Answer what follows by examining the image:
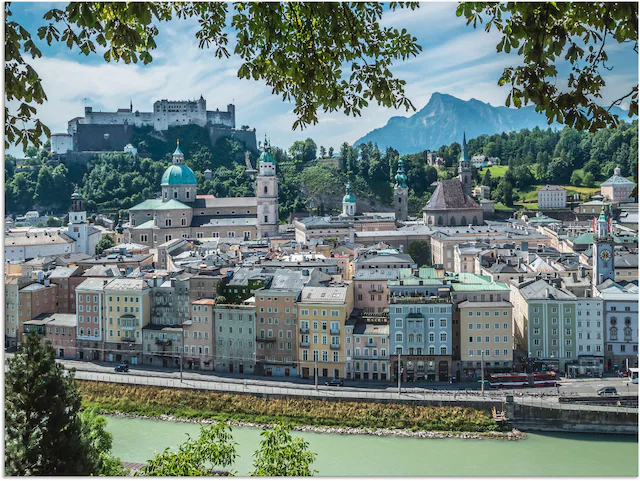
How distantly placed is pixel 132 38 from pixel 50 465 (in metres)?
3.60

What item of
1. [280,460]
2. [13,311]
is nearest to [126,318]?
[13,311]

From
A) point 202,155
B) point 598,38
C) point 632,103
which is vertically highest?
point 202,155

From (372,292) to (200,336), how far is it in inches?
167

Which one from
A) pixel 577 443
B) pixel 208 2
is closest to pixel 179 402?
pixel 577 443

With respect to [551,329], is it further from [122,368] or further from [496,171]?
[496,171]

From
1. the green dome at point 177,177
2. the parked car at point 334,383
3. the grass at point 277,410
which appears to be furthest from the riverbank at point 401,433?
the green dome at point 177,177

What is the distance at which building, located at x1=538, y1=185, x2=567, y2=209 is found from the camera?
42.4 m

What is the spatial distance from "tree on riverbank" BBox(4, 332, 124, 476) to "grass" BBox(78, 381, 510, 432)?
23.5 feet

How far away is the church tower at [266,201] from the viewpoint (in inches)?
1348

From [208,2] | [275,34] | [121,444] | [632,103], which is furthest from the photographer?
[121,444]

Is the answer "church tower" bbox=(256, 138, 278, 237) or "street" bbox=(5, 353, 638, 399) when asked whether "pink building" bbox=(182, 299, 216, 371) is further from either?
"church tower" bbox=(256, 138, 278, 237)

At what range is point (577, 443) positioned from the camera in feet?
41.8

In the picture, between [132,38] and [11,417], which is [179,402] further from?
[132,38]

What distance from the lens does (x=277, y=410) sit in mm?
14094
